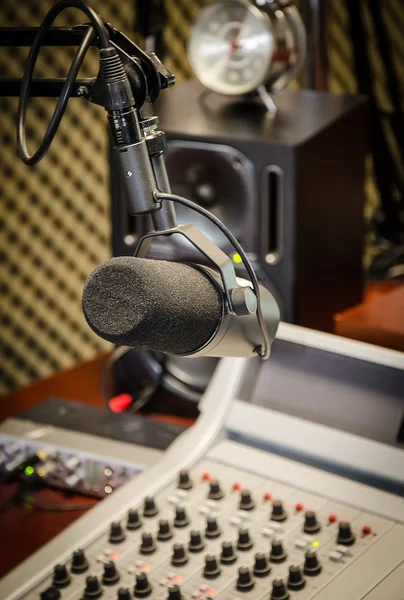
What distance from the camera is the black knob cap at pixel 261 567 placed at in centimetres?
97

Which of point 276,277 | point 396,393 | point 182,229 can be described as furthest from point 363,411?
point 182,229

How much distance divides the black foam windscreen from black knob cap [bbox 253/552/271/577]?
309 millimetres

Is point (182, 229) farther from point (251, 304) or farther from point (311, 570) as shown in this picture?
point (311, 570)

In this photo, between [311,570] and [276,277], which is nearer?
[311,570]

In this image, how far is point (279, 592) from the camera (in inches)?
36.6

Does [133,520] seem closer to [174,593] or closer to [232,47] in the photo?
[174,593]

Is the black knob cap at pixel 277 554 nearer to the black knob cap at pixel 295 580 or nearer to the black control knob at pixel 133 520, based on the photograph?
the black knob cap at pixel 295 580

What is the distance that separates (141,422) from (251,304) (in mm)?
613

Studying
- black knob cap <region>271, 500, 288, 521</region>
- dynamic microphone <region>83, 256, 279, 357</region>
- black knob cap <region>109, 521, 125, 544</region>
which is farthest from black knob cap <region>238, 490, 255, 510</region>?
dynamic microphone <region>83, 256, 279, 357</region>

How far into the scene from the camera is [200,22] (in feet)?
4.94

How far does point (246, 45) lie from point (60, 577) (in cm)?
85

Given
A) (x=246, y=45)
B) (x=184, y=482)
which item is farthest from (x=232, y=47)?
(x=184, y=482)

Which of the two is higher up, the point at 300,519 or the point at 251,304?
→ the point at 251,304

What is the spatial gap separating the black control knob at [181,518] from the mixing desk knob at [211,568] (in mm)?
84
